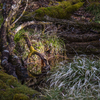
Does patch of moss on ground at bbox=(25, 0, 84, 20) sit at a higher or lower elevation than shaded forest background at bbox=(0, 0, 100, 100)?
higher

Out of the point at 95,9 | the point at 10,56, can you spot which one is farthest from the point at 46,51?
the point at 95,9

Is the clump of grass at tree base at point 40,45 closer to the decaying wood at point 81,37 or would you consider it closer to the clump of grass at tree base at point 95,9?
the decaying wood at point 81,37

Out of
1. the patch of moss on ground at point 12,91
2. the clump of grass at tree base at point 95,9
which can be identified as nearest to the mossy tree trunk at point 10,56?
the patch of moss on ground at point 12,91

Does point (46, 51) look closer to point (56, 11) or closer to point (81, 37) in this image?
point (81, 37)

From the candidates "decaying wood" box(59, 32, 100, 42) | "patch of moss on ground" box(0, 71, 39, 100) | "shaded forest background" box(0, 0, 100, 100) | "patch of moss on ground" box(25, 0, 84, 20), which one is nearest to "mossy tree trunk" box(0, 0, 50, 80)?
"shaded forest background" box(0, 0, 100, 100)

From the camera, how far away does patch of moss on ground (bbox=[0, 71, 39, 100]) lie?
141 cm

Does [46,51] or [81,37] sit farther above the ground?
[81,37]

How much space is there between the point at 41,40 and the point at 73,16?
7.91ft

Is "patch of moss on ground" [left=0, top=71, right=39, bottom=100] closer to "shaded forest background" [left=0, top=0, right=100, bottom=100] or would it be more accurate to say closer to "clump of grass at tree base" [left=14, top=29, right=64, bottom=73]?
"shaded forest background" [left=0, top=0, right=100, bottom=100]

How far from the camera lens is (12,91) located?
1.54m

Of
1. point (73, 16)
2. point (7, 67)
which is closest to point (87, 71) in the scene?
point (7, 67)

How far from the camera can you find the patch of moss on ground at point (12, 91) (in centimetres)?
141

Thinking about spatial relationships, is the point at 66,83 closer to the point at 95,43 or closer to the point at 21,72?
the point at 21,72

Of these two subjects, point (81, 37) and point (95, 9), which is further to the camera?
point (95, 9)
